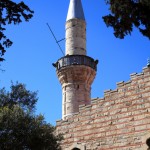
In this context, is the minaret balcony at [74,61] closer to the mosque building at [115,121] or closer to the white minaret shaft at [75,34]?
the white minaret shaft at [75,34]

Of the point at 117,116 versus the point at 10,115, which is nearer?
the point at 10,115

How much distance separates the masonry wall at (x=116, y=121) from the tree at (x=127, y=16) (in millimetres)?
5297

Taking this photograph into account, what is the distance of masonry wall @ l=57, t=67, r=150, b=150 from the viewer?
13859 mm

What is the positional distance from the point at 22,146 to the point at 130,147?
4160 millimetres

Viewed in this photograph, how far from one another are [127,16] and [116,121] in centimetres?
657

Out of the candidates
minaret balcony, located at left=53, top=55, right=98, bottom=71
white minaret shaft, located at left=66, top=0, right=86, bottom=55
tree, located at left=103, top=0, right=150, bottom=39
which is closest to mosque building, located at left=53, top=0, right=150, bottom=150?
tree, located at left=103, top=0, right=150, bottom=39

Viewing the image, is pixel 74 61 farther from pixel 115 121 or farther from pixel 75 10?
pixel 115 121

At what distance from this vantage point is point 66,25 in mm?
27609

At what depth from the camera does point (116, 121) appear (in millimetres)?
14539

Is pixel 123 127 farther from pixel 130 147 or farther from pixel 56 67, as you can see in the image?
pixel 56 67

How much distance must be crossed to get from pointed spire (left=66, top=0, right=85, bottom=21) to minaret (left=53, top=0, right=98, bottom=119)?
1.71 feet

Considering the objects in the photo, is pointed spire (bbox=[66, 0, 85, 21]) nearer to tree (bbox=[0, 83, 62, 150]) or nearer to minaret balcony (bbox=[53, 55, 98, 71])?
minaret balcony (bbox=[53, 55, 98, 71])

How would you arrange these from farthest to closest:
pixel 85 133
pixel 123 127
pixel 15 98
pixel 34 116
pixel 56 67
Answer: pixel 56 67
pixel 15 98
pixel 85 133
pixel 123 127
pixel 34 116

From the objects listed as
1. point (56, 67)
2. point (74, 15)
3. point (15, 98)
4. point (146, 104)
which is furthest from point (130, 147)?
point (74, 15)
